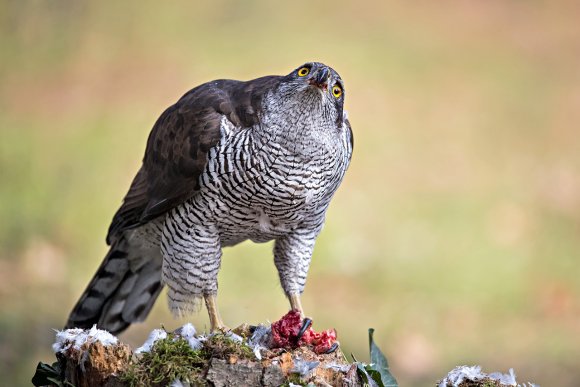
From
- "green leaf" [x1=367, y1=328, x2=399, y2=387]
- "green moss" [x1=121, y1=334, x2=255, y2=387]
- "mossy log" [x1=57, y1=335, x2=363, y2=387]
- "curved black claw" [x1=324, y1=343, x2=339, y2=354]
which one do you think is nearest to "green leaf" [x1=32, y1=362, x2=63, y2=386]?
"mossy log" [x1=57, y1=335, x2=363, y2=387]

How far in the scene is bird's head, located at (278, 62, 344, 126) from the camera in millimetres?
4422

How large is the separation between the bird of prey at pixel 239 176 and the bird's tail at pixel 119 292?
333 millimetres

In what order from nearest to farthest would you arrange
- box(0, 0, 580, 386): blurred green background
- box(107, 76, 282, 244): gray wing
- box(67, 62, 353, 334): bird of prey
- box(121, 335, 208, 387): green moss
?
1. box(121, 335, 208, 387): green moss
2. box(67, 62, 353, 334): bird of prey
3. box(107, 76, 282, 244): gray wing
4. box(0, 0, 580, 386): blurred green background

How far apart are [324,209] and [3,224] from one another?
4.39 metres

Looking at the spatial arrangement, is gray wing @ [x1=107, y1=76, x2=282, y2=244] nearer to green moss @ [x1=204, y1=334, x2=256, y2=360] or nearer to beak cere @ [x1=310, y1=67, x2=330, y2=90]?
beak cere @ [x1=310, y1=67, x2=330, y2=90]

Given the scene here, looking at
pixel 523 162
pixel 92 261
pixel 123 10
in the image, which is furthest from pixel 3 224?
pixel 523 162

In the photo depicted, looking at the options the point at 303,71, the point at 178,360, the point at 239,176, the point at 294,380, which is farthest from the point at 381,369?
the point at 303,71

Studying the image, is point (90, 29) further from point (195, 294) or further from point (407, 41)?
point (195, 294)

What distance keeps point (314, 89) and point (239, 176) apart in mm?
564

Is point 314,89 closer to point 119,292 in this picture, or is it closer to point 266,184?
point 266,184

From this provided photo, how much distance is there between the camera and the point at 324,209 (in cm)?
497

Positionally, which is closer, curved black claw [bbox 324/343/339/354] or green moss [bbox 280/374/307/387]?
green moss [bbox 280/374/307/387]

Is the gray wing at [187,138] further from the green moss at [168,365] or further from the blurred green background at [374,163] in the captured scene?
the blurred green background at [374,163]

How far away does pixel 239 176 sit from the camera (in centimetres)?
458
